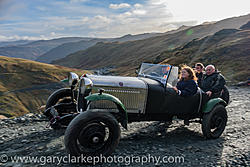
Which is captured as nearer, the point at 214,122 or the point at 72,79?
the point at 214,122

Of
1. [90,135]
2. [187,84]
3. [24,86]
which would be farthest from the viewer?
[24,86]

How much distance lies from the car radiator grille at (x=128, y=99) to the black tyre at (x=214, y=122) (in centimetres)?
192

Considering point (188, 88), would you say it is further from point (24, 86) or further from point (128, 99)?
point (24, 86)

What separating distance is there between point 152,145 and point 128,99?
141cm

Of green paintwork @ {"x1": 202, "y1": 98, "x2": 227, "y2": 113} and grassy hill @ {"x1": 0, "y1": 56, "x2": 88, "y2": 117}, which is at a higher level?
green paintwork @ {"x1": 202, "y1": 98, "x2": 227, "y2": 113}

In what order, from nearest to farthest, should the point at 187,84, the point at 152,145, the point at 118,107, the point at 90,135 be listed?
the point at 90,135 → the point at 118,107 → the point at 152,145 → the point at 187,84

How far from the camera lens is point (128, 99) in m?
4.89

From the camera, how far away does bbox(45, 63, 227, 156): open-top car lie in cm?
392

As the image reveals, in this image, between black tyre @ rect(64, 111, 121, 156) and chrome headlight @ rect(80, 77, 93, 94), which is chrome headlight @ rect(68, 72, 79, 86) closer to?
chrome headlight @ rect(80, 77, 93, 94)

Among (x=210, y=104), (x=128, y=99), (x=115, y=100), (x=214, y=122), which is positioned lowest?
(x=214, y=122)

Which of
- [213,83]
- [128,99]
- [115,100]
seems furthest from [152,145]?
[213,83]

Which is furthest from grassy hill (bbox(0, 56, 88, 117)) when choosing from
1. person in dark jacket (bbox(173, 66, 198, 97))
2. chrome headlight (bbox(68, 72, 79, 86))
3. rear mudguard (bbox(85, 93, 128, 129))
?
person in dark jacket (bbox(173, 66, 198, 97))

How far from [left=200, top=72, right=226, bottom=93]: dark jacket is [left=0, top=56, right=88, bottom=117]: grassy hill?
135ft

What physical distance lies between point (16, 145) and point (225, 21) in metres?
215
